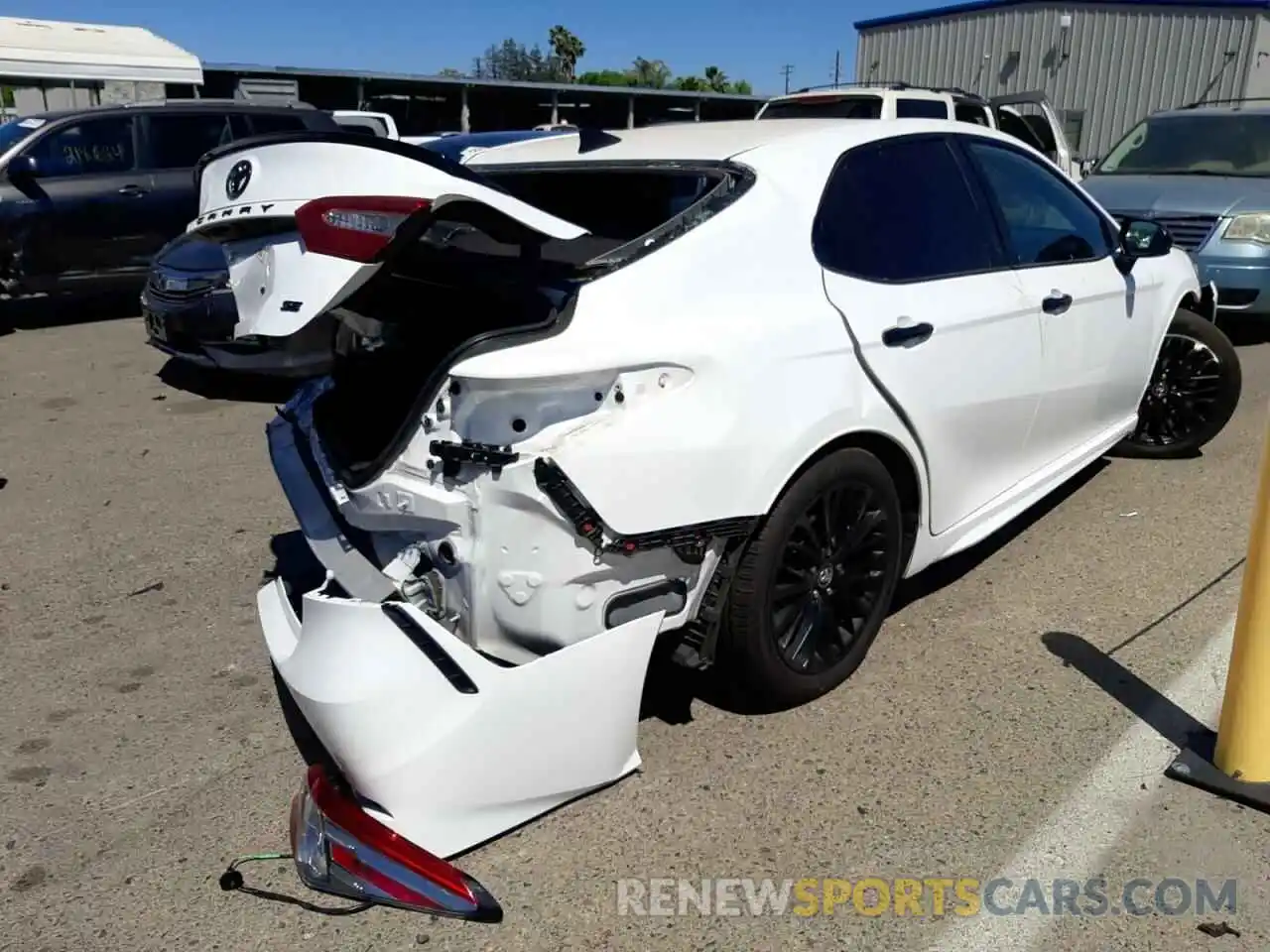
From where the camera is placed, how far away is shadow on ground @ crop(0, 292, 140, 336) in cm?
981

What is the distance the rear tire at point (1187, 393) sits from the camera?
16.9 feet

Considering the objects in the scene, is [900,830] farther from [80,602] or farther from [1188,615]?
[80,602]

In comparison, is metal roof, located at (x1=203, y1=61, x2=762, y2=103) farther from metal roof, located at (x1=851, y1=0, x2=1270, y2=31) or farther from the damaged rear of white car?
the damaged rear of white car

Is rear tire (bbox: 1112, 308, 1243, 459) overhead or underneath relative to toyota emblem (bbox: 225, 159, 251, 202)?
underneath

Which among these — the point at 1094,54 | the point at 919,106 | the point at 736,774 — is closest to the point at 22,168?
the point at 919,106

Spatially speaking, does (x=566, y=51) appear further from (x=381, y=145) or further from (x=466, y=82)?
(x=381, y=145)

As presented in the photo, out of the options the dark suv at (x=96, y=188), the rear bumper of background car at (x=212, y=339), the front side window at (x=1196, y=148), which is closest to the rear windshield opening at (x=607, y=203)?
the rear bumper of background car at (x=212, y=339)

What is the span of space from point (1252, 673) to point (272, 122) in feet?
32.7

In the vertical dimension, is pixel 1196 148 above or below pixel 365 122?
below

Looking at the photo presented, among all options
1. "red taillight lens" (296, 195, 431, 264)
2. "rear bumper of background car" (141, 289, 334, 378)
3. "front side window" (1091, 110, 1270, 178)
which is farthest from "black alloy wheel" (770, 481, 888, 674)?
"front side window" (1091, 110, 1270, 178)

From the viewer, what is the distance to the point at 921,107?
11.3 m

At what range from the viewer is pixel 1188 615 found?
12.5 ft

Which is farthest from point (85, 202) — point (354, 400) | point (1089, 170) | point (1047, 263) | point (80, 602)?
point (1089, 170)

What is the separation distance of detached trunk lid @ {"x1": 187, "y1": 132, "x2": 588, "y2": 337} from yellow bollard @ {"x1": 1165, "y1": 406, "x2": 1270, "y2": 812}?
1.82 m
